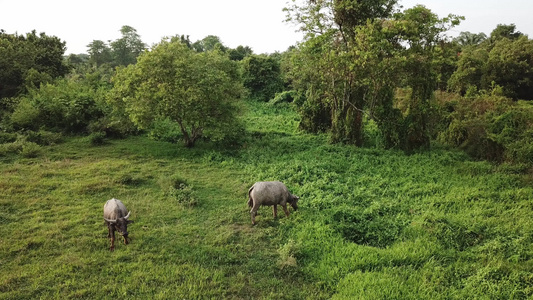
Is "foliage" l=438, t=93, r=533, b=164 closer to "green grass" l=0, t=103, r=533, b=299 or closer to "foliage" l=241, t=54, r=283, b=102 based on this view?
Result: "green grass" l=0, t=103, r=533, b=299

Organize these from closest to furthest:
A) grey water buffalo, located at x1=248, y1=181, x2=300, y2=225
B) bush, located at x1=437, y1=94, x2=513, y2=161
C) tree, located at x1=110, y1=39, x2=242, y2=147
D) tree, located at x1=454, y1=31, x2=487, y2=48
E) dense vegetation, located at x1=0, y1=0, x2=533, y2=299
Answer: dense vegetation, located at x1=0, y1=0, x2=533, y2=299 < grey water buffalo, located at x1=248, y1=181, x2=300, y2=225 < bush, located at x1=437, y1=94, x2=513, y2=161 < tree, located at x1=110, y1=39, x2=242, y2=147 < tree, located at x1=454, y1=31, x2=487, y2=48

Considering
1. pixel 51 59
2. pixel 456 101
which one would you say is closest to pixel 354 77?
pixel 456 101

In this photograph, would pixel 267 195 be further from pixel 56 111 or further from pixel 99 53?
pixel 99 53

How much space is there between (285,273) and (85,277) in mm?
4410

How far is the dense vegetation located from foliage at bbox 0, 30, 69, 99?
0.45ft

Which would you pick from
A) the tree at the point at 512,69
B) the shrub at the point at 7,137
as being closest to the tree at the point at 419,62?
the tree at the point at 512,69

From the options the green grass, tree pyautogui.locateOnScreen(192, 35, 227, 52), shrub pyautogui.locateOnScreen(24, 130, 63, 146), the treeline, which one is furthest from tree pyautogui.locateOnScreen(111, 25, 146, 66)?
the green grass

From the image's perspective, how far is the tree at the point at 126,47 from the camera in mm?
54219

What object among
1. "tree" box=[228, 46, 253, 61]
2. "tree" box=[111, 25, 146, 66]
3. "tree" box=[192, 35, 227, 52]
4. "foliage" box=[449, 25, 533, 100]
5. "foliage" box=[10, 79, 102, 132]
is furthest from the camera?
"tree" box=[192, 35, 227, 52]

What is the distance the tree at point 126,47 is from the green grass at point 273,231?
143 feet

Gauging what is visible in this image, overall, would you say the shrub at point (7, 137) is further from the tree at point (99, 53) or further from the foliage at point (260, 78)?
the tree at point (99, 53)

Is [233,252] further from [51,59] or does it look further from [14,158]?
[51,59]

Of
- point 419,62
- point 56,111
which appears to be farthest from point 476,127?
point 56,111

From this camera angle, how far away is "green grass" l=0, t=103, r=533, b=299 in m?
6.91
